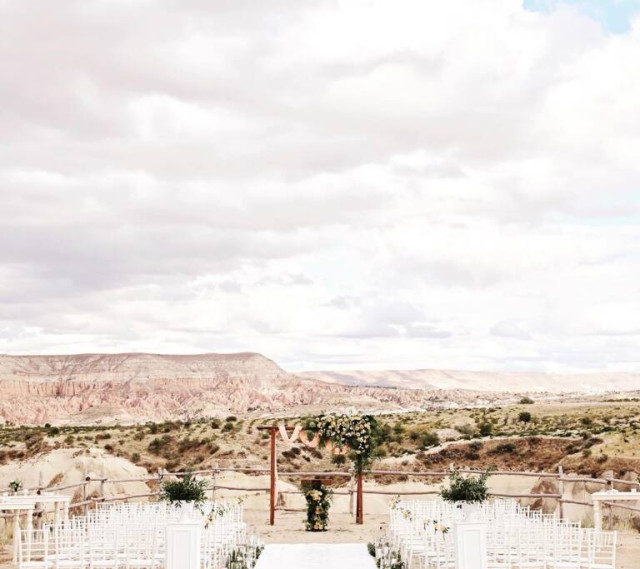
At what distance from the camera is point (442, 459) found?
133 feet

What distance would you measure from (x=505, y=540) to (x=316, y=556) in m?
3.81

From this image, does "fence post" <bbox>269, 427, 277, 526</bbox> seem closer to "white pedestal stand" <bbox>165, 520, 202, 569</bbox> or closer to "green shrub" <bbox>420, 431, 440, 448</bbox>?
"white pedestal stand" <bbox>165, 520, 202, 569</bbox>

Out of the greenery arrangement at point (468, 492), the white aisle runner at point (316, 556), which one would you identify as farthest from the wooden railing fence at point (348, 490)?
the greenery arrangement at point (468, 492)

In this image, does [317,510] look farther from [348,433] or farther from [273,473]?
[348,433]

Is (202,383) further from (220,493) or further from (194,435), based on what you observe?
(220,493)

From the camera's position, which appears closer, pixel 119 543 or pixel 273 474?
pixel 119 543

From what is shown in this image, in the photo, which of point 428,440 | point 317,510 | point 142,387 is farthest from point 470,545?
point 142,387

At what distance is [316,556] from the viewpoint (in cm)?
1462

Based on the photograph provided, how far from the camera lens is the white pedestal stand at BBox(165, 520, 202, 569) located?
10.5 meters

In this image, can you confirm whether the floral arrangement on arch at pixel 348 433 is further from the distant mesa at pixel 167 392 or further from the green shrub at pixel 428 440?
the distant mesa at pixel 167 392

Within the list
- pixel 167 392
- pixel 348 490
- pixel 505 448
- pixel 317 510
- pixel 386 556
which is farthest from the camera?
pixel 167 392

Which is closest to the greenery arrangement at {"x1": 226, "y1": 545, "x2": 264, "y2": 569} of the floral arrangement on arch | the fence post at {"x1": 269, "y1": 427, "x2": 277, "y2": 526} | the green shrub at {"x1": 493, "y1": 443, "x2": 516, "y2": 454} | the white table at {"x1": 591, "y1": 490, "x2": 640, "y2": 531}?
the fence post at {"x1": 269, "y1": 427, "x2": 277, "y2": 526}

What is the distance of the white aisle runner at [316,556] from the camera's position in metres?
13.6

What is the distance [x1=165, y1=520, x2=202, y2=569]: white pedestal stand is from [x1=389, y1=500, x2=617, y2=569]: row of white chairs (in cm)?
296
